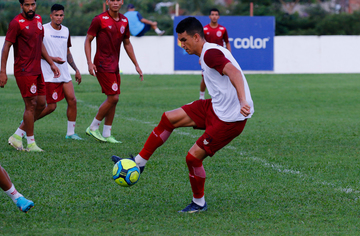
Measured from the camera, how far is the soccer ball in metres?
4.39

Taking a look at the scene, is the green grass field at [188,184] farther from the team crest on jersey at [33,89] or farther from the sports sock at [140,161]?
the team crest on jersey at [33,89]

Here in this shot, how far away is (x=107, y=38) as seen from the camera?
25.3 feet

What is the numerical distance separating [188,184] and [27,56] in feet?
9.54

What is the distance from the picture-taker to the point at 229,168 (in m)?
5.92

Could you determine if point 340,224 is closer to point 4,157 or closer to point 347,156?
point 347,156

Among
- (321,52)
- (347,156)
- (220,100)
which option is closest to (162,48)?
(321,52)

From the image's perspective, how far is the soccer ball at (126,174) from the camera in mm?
4391

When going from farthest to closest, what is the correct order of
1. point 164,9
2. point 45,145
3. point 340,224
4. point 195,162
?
1. point 164,9
2. point 45,145
3. point 195,162
4. point 340,224

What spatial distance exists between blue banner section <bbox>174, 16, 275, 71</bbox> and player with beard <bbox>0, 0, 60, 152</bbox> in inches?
648

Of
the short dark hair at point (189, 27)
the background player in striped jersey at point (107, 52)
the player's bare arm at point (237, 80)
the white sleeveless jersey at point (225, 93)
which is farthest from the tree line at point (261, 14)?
the player's bare arm at point (237, 80)

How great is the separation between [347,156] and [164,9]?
41.8m

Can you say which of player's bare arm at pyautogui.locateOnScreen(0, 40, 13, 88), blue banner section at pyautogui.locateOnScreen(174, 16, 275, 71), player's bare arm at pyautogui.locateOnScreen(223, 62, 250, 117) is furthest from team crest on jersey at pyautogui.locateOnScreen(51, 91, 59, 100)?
blue banner section at pyautogui.locateOnScreen(174, 16, 275, 71)

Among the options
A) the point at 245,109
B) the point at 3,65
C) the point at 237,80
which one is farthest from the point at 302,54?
the point at 245,109

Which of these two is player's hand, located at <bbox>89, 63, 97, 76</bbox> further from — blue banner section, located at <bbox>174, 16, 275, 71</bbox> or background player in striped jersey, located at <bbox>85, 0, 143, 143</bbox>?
blue banner section, located at <bbox>174, 16, 275, 71</bbox>
